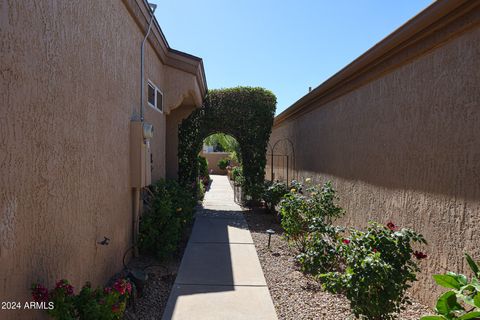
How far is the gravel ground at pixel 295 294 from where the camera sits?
3.71m

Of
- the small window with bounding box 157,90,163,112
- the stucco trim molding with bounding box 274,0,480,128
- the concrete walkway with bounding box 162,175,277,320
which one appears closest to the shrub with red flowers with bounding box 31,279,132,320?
the concrete walkway with bounding box 162,175,277,320

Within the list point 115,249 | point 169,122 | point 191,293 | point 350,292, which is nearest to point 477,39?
point 350,292

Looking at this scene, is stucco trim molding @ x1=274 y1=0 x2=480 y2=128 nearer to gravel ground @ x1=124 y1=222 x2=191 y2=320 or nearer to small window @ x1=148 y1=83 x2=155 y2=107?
small window @ x1=148 y1=83 x2=155 y2=107

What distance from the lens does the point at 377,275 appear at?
2.85 meters

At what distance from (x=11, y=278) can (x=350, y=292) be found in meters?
2.74

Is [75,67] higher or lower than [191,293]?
higher

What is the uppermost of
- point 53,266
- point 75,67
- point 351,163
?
point 75,67

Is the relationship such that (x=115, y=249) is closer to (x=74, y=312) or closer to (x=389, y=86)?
(x=74, y=312)

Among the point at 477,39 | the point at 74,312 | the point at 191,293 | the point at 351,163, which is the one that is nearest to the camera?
the point at 74,312

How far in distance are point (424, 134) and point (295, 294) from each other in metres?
2.66

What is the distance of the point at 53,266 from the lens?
8.71 ft

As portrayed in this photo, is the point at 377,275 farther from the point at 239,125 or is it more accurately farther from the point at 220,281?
the point at 239,125

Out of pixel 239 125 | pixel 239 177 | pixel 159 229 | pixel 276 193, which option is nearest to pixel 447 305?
pixel 159 229

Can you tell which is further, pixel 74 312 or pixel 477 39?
pixel 477 39
